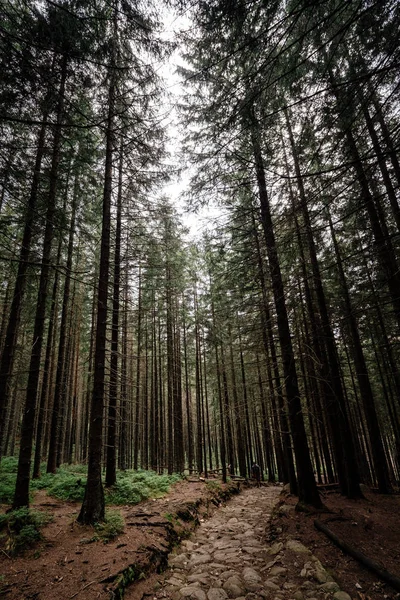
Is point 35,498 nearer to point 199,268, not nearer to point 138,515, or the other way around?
point 138,515

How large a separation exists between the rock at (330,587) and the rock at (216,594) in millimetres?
1437

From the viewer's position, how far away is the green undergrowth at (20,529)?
489 cm

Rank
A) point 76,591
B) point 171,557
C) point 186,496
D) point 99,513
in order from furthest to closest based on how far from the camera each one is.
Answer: point 186,496, point 99,513, point 171,557, point 76,591

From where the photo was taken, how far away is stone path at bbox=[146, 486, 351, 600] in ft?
13.3

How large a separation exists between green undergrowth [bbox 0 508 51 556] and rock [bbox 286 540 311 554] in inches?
192

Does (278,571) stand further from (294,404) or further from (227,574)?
(294,404)

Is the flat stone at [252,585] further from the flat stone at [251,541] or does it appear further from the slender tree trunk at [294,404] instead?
the slender tree trunk at [294,404]

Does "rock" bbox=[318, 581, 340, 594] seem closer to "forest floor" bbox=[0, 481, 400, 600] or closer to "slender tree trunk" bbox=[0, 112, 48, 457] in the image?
"forest floor" bbox=[0, 481, 400, 600]

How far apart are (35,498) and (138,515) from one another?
130 inches

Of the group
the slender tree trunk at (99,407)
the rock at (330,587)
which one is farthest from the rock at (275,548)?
the slender tree trunk at (99,407)

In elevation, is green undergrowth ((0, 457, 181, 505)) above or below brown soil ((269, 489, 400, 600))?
above

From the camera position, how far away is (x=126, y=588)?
409 centimetres

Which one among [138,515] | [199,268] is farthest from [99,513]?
[199,268]

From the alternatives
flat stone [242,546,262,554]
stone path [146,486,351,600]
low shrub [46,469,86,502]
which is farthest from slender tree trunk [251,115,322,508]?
low shrub [46,469,86,502]
